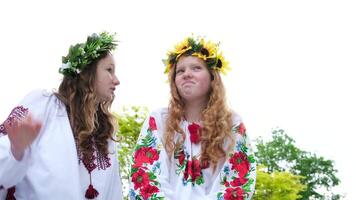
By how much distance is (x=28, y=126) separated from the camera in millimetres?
3330

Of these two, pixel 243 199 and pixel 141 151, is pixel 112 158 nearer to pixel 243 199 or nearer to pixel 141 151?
pixel 141 151

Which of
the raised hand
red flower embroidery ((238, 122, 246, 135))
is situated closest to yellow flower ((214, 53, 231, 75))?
red flower embroidery ((238, 122, 246, 135))

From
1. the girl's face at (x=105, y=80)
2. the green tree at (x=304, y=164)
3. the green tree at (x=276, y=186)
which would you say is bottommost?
the girl's face at (x=105, y=80)

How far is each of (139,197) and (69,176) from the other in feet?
2.56

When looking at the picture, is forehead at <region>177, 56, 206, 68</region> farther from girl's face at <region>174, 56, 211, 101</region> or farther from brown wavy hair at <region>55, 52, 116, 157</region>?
brown wavy hair at <region>55, 52, 116, 157</region>

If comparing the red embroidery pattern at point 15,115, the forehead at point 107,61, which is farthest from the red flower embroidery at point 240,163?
the red embroidery pattern at point 15,115

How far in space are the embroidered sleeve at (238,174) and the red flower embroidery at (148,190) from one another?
1.48 ft

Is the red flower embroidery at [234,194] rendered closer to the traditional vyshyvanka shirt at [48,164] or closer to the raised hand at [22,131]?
the traditional vyshyvanka shirt at [48,164]

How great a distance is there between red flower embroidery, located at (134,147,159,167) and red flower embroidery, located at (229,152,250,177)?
1.85ft

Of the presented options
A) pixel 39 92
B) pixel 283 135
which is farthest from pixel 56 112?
pixel 283 135

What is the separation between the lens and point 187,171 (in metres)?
4.39

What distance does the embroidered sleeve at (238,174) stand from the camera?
4.36 meters

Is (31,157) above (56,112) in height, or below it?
below

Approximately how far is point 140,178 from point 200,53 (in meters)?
1.07
